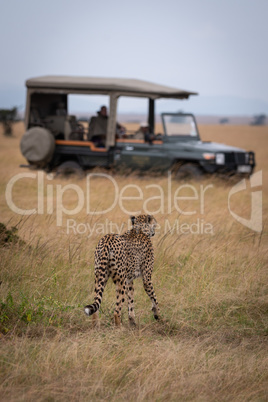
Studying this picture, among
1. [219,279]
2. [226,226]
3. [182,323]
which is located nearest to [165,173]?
[226,226]

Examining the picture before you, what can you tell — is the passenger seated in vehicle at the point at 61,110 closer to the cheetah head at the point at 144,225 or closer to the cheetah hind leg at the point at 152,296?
the cheetah head at the point at 144,225

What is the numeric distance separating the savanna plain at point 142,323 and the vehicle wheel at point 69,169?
4.85 m

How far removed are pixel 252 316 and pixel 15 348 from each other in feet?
7.60

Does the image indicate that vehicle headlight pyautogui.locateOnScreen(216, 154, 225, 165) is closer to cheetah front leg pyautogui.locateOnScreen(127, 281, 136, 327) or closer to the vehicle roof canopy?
the vehicle roof canopy

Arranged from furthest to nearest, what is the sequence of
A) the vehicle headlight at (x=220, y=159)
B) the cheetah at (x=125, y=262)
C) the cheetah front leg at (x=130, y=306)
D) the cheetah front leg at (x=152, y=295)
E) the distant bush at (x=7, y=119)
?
the distant bush at (x=7, y=119), the vehicle headlight at (x=220, y=159), the cheetah front leg at (x=152, y=295), the cheetah front leg at (x=130, y=306), the cheetah at (x=125, y=262)

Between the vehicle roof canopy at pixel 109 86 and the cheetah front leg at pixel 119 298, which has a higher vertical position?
the vehicle roof canopy at pixel 109 86

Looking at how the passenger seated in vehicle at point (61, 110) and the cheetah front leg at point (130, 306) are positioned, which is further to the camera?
the passenger seated in vehicle at point (61, 110)

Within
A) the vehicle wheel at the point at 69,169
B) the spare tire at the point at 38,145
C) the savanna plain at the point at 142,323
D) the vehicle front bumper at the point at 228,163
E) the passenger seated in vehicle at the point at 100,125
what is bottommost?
the savanna plain at the point at 142,323

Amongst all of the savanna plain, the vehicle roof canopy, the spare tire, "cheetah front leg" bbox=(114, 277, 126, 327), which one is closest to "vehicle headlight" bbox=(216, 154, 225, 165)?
the vehicle roof canopy

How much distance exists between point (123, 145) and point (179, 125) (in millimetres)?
1559

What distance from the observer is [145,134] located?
41.6 feet

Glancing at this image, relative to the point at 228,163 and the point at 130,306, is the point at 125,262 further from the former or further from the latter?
the point at 228,163

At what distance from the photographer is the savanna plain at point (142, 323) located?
Result: 352 centimetres

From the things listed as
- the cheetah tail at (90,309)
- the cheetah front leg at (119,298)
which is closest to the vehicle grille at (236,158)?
the cheetah front leg at (119,298)
